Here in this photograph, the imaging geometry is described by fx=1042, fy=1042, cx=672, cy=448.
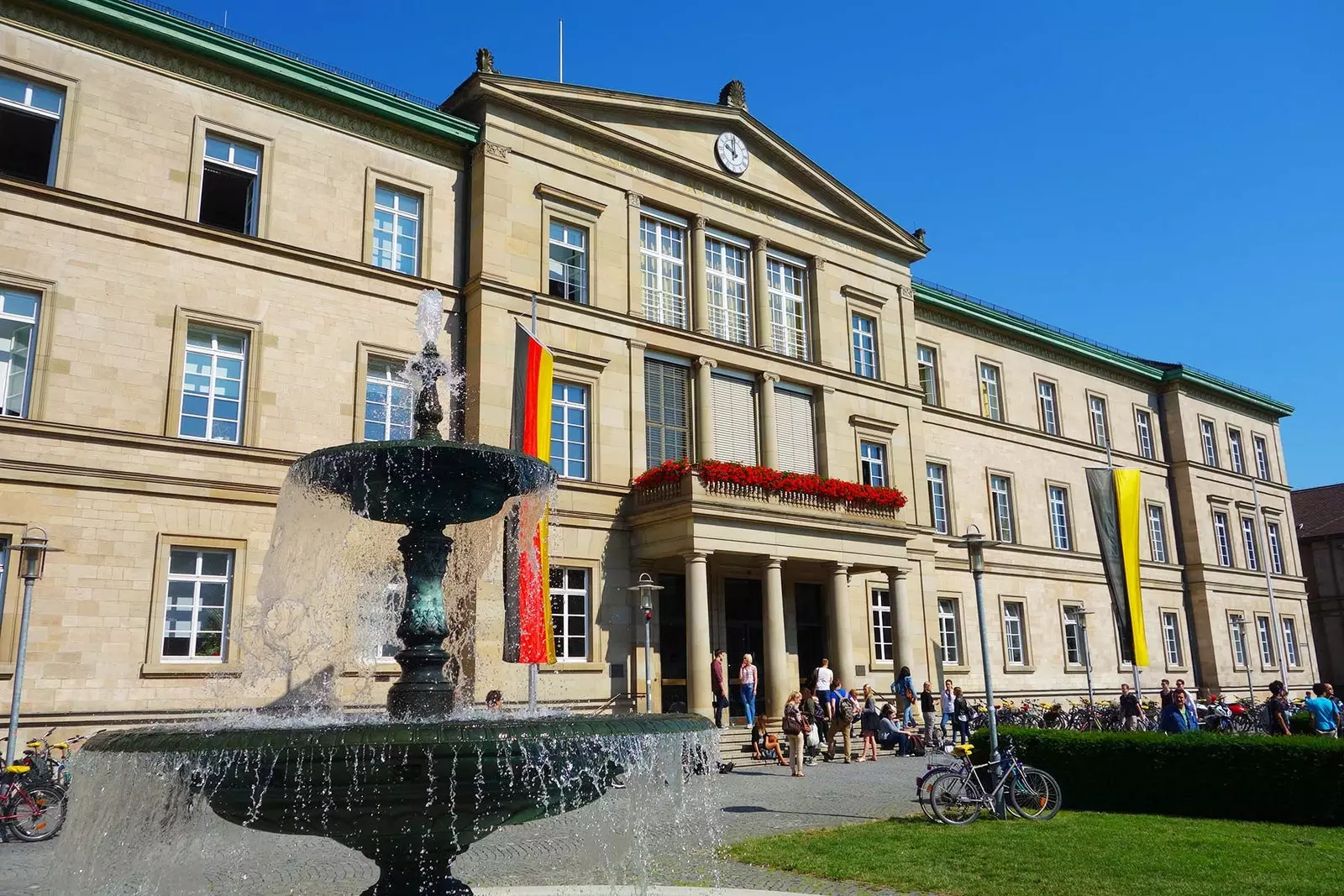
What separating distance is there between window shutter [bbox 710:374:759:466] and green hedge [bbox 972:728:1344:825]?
12873 mm

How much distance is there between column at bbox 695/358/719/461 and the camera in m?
28.5

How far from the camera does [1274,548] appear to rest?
175 feet

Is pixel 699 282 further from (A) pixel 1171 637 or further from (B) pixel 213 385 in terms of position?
(A) pixel 1171 637

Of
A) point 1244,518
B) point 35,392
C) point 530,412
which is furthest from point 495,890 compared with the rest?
point 1244,518

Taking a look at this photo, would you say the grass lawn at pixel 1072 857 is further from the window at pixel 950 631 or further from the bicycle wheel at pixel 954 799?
the window at pixel 950 631

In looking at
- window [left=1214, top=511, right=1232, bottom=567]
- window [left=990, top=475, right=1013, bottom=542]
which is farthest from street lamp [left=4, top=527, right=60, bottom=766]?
window [left=1214, top=511, right=1232, bottom=567]

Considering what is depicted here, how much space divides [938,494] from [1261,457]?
2725 centimetres

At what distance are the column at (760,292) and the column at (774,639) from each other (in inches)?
296

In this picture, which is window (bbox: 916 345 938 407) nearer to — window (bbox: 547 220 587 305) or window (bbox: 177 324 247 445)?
window (bbox: 547 220 587 305)

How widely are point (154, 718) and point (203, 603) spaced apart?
2.34m

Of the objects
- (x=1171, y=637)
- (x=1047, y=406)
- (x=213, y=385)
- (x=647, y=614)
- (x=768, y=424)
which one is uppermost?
(x=1047, y=406)

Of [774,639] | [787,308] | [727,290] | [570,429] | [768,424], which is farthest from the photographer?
[787,308]

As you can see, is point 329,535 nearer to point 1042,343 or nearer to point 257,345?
point 257,345

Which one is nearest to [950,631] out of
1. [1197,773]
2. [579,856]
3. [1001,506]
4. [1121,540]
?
[1001,506]
